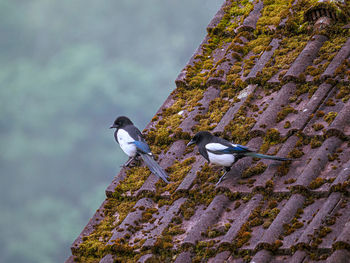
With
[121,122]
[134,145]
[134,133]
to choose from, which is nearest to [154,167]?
[134,145]

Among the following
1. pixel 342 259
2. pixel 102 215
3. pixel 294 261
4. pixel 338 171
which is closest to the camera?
pixel 342 259

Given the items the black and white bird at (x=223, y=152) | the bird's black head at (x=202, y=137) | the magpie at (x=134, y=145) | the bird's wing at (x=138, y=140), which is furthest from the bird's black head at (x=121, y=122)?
the black and white bird at (x=223, y=152)

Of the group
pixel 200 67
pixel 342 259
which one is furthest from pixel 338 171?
pixel 200 67

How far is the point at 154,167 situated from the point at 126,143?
103 cm

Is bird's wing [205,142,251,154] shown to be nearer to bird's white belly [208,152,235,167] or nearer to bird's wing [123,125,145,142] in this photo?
bird's white belly [208,152,235,167]

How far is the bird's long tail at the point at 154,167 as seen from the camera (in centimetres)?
432

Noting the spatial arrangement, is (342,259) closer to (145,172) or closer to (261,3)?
(145,172)

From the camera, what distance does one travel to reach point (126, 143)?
5414mm

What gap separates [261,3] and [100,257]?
3.10 metres

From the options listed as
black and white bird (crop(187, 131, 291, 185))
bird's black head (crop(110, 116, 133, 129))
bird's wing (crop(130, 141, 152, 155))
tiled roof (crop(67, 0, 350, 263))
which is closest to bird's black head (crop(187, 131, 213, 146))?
black and white bird (crop(187, 131, 291, 185))

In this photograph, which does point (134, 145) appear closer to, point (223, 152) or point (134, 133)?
point (134, 133)

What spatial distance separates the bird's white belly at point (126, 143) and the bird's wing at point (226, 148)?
1.03 meters

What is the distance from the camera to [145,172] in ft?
15.3

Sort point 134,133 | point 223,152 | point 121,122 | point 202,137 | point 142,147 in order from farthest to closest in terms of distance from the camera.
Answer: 1. point 121,122
2. point 134,133
3. point 142,147
4. point 202,137
5. point 223,152
